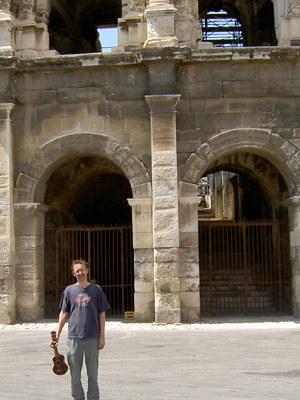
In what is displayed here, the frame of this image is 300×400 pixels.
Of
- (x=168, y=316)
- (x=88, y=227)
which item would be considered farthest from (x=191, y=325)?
(x=88, y=227)

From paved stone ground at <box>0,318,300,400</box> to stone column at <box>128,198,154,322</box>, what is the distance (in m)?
0.36

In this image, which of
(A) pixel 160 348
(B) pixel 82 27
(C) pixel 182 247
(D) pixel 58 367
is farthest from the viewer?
(B) pixel 82 27

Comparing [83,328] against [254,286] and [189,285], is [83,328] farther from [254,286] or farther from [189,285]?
[254,286]

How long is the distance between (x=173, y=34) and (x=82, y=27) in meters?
5.02

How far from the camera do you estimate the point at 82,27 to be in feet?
51.1

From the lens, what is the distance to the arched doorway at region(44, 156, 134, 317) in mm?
12258

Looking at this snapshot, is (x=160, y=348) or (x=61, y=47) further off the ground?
(x=61, y=47)

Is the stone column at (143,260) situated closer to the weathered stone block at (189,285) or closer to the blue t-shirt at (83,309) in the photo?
the weathered stone block at (189,285)

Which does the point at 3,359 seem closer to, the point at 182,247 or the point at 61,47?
the point at 182,247

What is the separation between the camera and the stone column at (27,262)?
11281mm

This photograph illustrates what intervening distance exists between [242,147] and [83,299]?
262 inches

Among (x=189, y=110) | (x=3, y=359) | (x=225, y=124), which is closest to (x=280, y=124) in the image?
(x=225, y=124)

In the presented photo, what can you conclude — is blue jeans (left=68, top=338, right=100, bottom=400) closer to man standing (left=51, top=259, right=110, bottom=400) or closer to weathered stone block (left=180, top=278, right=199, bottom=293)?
man standing (left=51, top=259, right=110, bottom=400)

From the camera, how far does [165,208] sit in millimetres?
10875
